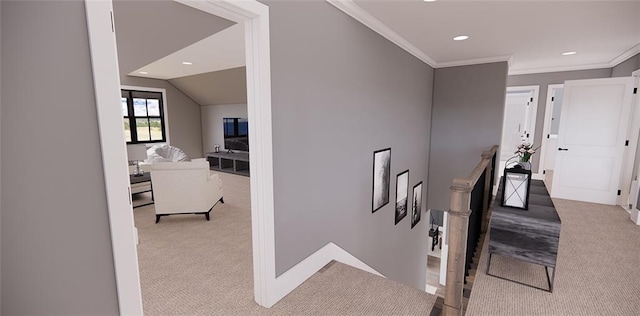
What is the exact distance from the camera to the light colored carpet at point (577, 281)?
2.13 m

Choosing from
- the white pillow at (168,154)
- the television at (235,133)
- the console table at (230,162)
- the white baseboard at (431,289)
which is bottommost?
the white baseboard at (431,289)

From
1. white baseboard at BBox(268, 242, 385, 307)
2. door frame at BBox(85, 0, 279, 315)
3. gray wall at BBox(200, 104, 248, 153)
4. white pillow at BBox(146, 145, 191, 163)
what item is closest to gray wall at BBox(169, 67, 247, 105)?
gray wall at BBox(200, 104, 248, 153)

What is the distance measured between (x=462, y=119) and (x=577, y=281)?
330 centimetres

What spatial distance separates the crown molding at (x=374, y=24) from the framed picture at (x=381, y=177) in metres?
1.38

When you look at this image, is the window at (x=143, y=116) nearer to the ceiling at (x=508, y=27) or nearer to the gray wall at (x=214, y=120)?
the gray wall at (x=214, y=120)

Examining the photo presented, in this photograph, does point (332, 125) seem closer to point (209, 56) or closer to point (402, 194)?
point (402, 194)

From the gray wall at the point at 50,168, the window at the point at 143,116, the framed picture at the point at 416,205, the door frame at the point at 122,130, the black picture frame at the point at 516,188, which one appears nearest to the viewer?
the gray wall at the point at 50,168

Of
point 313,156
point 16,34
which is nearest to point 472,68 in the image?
point 313,156

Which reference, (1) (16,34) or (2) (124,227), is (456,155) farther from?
(1) (16,34)

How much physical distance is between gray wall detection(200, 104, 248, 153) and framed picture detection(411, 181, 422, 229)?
4700mm

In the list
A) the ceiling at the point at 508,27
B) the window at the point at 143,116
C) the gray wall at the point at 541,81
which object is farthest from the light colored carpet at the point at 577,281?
the window at the point at 143,116

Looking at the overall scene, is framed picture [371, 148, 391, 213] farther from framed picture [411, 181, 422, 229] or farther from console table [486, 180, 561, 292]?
console table [486, 180, 561, 292]

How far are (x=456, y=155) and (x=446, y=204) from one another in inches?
38.9

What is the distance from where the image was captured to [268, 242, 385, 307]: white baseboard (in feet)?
7.26
